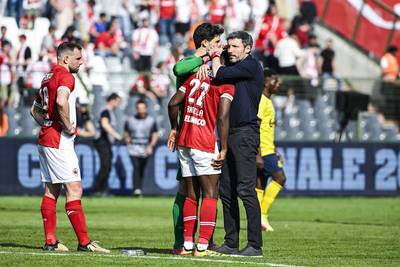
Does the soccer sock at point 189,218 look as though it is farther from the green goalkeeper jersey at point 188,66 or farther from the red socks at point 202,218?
the green goalkeeper jersey at point 188,66

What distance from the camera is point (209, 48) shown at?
Result: 1249cm

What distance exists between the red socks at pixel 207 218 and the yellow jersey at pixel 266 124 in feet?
15.7

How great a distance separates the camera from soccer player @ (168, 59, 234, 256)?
12477mm

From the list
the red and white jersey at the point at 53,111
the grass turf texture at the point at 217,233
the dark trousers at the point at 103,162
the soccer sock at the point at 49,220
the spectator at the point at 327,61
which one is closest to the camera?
the grass turf texture at the point at 217,233

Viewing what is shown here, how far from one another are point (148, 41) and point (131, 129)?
411cm

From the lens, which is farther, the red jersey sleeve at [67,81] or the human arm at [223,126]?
the red jersey sleeve at [67,81]

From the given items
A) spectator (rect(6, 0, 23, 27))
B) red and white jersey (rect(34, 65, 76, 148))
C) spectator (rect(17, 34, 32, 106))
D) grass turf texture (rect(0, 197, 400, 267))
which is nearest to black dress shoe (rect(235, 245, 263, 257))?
grass turf texture (rect(0, 197, 400, 267))

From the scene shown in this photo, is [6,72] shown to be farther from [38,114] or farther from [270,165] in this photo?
[38,114]

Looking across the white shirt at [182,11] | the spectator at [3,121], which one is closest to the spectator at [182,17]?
the white shirt at [182,11]

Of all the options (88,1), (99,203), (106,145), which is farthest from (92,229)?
(88,1)

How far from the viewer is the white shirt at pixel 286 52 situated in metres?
30.0

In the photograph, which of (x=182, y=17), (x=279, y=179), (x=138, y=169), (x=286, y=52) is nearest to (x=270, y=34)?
(x=286, y=52)

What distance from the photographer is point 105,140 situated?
2602 centimetres

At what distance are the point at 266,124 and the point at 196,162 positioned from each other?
16.4 ft
